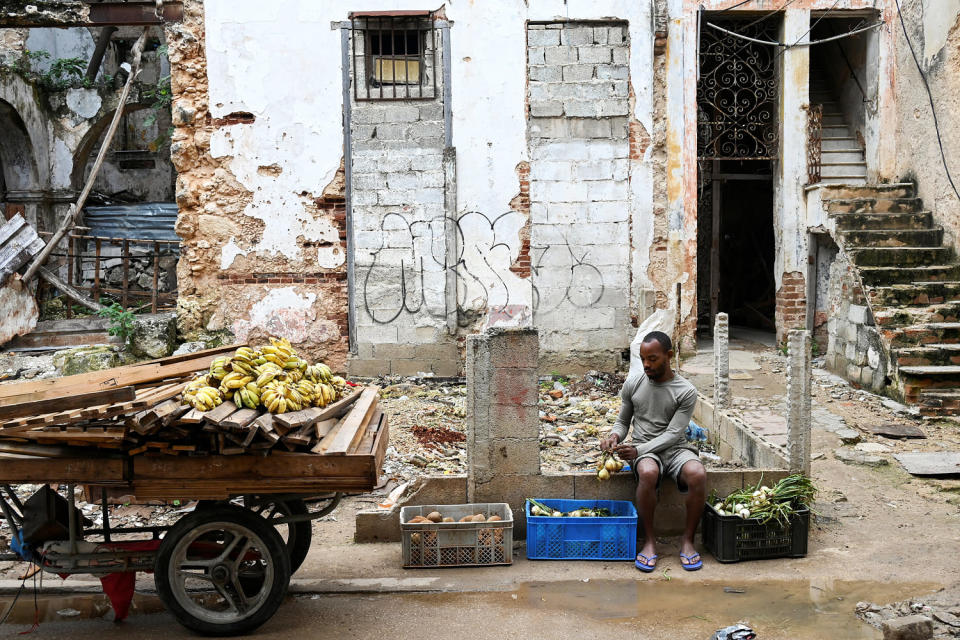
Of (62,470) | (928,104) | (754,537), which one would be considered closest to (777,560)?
(754,537)

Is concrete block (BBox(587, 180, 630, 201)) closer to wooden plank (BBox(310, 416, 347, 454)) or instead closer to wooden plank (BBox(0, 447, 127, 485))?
wooden plank (BBox(310, 416, 347, 454))

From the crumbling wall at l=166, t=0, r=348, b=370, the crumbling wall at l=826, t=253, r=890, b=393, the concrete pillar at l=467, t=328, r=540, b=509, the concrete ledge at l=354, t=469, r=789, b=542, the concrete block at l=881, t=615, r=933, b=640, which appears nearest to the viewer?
→ the concrete block at l=881, t=615, r=933, b=640

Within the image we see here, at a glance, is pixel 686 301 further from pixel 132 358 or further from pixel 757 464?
pixel 132 358

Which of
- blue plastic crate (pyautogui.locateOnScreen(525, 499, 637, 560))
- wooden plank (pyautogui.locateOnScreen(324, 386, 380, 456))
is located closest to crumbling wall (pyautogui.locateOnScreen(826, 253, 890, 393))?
blue plastic crate (pyautogui.locateOnScreen(525, 499, 637, 560))

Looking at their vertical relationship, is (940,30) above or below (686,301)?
above

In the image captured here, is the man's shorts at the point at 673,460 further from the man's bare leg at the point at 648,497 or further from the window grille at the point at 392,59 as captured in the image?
the window grille at the point at 392,59

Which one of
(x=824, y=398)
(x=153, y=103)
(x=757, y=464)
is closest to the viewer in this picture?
(x=757, y=464)

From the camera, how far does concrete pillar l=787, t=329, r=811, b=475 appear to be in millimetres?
5941

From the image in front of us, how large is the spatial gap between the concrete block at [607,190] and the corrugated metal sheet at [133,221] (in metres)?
13.3

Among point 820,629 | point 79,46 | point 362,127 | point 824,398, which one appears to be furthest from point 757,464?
point 79,46

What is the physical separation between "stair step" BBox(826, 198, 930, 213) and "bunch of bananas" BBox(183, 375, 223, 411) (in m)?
9.92

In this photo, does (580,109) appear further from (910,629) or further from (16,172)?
(16,172)

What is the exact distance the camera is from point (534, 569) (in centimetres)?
542

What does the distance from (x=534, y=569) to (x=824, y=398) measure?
633 centimetres
